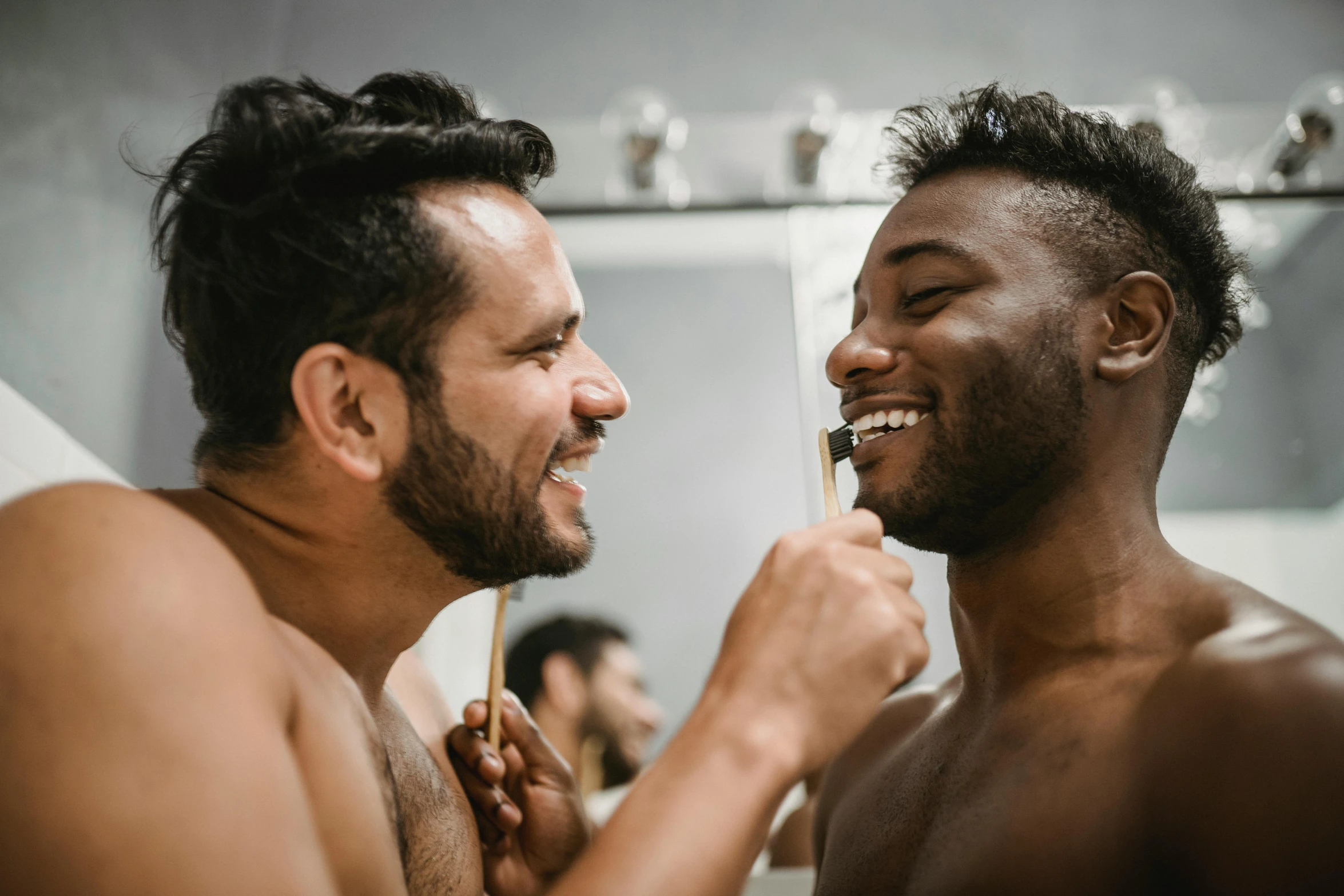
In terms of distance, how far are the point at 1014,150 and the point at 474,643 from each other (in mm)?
1207

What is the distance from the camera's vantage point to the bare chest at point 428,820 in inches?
35.4

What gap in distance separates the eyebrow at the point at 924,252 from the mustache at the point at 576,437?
331 millimetres

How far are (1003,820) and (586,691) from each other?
98 cm

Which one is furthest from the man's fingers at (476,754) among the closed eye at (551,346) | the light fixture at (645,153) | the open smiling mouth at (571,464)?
the light fixture at (645,153)

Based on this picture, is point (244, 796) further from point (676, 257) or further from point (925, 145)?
point (676, 257)

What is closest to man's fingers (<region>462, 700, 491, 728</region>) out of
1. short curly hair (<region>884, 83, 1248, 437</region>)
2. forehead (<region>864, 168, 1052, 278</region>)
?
forehead (<region>864, 168, 1052, 278</region>)

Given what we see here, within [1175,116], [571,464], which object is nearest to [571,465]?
[571,464]

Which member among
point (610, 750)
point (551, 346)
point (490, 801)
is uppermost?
point (551, 346)

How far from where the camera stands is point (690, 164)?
78.0 inches

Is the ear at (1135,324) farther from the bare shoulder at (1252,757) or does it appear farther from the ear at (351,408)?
the ear at (351,408)

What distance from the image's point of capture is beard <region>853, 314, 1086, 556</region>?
952 millimetres

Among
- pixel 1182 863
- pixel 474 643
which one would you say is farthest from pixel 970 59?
pixel 1182 863

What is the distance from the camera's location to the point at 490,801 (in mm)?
1084

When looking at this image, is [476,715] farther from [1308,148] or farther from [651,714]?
[1308,148]
